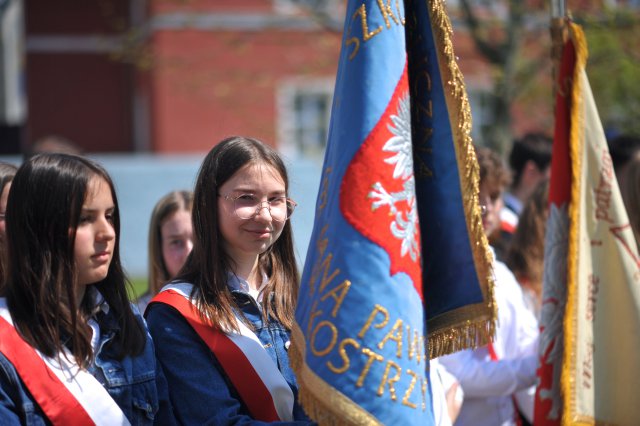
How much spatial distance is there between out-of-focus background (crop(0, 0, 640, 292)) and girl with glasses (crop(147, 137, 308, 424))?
6890 mm

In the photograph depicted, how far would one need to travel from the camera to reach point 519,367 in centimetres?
384

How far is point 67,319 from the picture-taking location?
2607mm

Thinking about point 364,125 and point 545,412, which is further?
point 545,412

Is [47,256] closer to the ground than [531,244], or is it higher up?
higher up

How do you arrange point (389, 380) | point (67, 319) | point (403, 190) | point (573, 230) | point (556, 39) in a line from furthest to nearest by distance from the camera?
1. point (556, 39)
2. point (573, 230)
3. point (67, 319)
4. point (403, 190)
5. point (389, 380)

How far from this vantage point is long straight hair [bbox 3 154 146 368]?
8.45ft

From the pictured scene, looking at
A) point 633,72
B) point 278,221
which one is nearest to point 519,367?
point 278,221

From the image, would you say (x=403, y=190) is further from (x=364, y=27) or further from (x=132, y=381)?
(x=132, y=381)

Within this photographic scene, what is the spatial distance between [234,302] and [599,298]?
1.29 metres

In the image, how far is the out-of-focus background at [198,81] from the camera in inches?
419

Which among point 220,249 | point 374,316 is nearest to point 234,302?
point 220,249

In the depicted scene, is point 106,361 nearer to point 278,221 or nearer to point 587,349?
point 278,221

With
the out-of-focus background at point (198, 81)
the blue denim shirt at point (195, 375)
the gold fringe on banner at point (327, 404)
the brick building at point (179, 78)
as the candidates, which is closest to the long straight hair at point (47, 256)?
the blue denim shirt at point (195, 375)

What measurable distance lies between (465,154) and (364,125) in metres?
0.30
